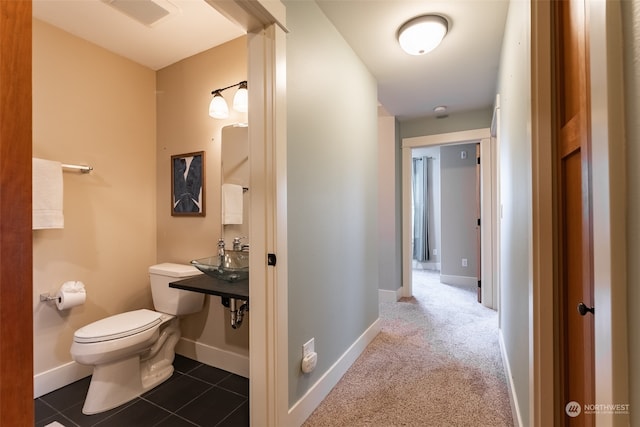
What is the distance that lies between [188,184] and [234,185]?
1.48 feet

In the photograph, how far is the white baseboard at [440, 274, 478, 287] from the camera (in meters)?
4.46

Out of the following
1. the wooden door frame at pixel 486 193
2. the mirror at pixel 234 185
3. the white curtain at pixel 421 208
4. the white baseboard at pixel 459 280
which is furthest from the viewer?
the white curtain at pixel 421 208

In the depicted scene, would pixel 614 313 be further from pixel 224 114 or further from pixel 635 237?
pixel 224 114

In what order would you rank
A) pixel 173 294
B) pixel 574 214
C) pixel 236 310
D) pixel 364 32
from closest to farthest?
pixel 574 214 → pixel 236 310 → pixel 364 32 → pixel 173 294

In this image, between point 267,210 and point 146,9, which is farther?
point 146,9

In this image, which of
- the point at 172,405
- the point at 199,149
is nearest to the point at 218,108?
the point at 199,149

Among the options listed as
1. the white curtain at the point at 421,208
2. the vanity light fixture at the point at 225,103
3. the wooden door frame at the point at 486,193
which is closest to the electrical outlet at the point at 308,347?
the vanity light fixture at the point at 225,103

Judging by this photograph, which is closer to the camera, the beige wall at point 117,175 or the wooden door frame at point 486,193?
the beige wall at point 117,175

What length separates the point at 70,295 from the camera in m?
1.84

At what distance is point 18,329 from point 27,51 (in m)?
0.58

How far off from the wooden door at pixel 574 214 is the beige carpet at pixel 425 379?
0.77 meters

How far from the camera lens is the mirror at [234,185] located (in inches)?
80.9

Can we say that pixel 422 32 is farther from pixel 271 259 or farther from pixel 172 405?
pixel 172 405

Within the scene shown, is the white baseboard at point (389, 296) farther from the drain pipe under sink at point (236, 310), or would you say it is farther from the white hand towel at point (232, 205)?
the white hand towel at point (232, 205)
